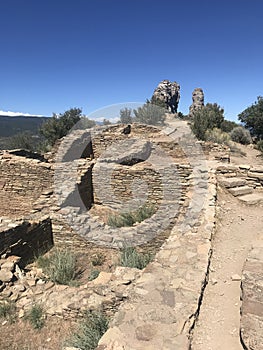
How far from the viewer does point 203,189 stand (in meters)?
5.91

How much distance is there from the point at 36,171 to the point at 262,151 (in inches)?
468

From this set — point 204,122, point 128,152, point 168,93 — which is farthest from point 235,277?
point 168,93

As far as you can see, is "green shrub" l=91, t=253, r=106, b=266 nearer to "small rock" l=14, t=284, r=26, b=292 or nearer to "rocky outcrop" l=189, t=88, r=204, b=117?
"small rock" l=14, t=284, r=26, b=292

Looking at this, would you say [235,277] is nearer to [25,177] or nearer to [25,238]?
[25,238]

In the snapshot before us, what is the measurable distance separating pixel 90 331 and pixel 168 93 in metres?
39.4

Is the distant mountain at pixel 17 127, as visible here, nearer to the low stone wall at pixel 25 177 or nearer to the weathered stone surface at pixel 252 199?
the low stone wall at pixel 25 177

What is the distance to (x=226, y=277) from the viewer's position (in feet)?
10.7

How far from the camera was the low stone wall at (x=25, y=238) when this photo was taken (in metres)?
4.56

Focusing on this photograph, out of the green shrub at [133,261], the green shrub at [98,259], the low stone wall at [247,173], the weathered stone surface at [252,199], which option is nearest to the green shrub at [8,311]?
the green shrub at [98,259]

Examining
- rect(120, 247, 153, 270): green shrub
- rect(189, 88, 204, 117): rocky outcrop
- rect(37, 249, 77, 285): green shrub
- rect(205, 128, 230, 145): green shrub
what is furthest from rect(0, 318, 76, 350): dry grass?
rect(189, 88, 204, 117): rocky outcrop

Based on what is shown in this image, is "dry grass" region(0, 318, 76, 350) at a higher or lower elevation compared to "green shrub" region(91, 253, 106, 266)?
lower

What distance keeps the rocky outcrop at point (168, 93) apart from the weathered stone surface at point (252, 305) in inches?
1418

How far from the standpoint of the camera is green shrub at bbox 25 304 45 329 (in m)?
3.27

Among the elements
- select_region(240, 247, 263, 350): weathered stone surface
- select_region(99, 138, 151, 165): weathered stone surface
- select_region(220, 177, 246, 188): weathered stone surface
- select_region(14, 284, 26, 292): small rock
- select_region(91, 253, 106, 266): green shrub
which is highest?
select_region(99, 138, 151, 165): weathered stone surface
